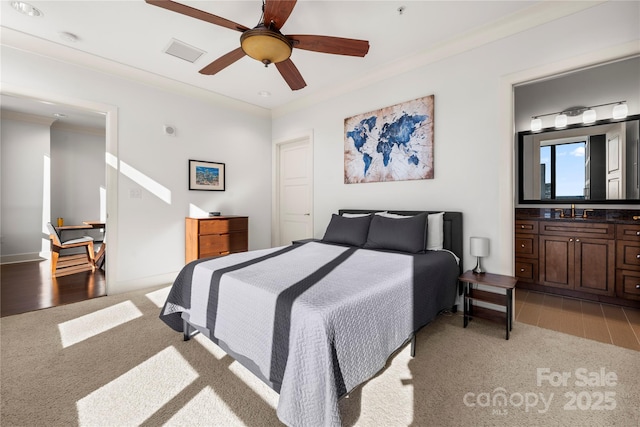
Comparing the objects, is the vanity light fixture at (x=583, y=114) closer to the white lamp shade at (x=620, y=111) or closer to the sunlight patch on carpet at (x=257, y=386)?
the white lamp shade at (x=620, y=111)

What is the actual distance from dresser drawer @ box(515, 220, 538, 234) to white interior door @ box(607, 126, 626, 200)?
2.88 ft

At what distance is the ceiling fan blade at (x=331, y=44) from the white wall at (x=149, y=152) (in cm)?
268

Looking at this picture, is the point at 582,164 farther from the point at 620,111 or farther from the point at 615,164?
the point at 620,111

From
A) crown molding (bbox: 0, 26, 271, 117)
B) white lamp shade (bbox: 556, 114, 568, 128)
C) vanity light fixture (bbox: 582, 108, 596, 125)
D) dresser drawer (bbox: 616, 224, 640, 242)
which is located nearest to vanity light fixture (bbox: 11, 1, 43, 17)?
crown molding (bbox: 0, 26, 271, 117)

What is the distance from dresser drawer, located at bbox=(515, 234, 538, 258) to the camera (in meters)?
3.59

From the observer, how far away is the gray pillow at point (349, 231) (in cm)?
322

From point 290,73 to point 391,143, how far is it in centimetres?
159

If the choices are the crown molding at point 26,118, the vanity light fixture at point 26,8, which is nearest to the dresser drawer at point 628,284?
the vanity light fixture at point 26,8

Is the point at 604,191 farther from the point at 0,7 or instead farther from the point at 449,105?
the point at 0,7

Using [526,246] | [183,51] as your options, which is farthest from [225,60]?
[526,246]

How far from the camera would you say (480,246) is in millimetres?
2664

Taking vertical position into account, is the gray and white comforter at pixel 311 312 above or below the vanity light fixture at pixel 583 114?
below

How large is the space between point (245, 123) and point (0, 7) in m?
2.88

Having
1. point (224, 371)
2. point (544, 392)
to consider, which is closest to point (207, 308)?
point (224, 371)
